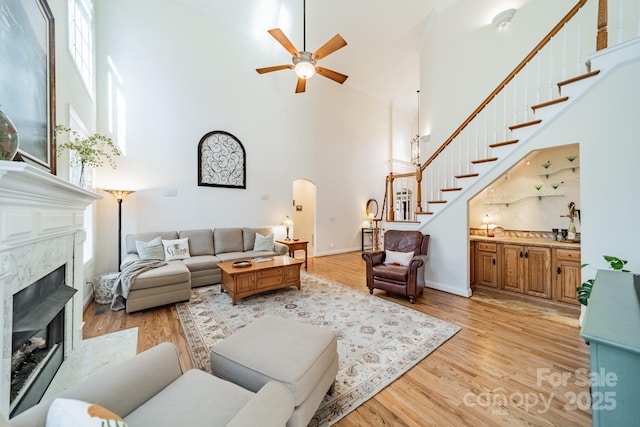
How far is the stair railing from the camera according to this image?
10.8 ft

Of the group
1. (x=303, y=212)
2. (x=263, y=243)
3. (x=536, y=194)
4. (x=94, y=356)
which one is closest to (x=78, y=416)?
(x=94, y=356)

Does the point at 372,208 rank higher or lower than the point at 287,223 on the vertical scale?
higher

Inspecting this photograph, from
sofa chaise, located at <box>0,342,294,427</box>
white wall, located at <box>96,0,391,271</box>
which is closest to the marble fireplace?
sofa chaise, located at <box>0,342,294,427</box>

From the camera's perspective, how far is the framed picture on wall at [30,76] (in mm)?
1431

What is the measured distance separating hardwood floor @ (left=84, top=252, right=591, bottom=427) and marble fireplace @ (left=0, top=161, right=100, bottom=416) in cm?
88

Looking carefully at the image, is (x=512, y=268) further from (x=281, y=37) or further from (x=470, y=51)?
(x=281, y=37)

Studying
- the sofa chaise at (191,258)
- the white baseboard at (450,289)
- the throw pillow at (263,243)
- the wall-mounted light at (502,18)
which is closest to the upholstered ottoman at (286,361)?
the sofa chaise at (191,258)

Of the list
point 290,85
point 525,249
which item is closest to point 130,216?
point 290,85

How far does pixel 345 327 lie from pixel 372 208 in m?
5.64

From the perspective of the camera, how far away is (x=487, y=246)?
3832 mm

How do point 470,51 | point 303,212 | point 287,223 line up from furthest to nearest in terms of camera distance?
point 303,212
point 287,223
point 470,51

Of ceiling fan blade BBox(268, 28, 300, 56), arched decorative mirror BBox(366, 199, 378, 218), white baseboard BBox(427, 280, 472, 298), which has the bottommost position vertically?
white baseboard BBox(427, 280, 472, 298)

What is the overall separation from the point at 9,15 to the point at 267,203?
174 inches

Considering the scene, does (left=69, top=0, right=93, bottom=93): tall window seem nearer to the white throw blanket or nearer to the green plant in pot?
the white throw blanket
